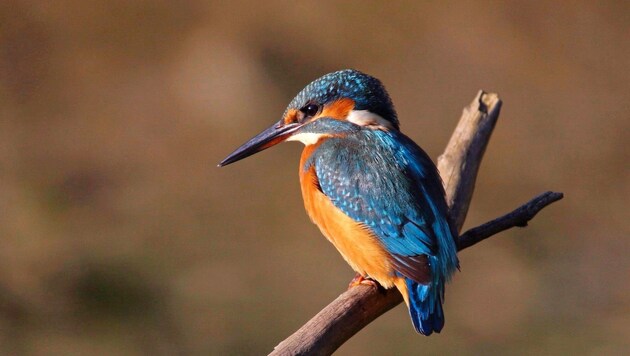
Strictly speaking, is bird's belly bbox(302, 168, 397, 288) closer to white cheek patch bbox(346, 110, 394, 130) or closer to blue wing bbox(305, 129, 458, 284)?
blue wing bbox(305, 129, 458, 284)

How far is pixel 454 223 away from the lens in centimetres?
281

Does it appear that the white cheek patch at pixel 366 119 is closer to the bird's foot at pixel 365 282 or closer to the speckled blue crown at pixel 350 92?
the speckled blue crown at pixel 350 92

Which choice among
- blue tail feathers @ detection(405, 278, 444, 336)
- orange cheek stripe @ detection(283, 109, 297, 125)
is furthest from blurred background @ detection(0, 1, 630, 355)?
blue tail feathers @ detection(405, 278, 444, 336)

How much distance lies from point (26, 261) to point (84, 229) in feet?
1.20

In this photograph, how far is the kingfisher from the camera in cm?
252

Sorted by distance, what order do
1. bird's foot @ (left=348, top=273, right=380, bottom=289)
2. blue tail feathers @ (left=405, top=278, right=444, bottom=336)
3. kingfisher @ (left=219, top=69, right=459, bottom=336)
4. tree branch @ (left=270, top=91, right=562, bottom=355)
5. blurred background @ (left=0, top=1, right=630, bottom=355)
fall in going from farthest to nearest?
blurred background @ (left=0, top=1, right=630, bottom=355) → bird's foot @ (left=348, top=273, right=380, bottom=289) → kingfisher @ (left=219, top=69, right=459, bottom=336) → blue tail feathers @ (left=405, top=278, right=444, bottom=336) → tree branch @ (left=270, top=91, right=562, bottom=355)

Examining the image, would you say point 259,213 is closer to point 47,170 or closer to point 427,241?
point 47,170

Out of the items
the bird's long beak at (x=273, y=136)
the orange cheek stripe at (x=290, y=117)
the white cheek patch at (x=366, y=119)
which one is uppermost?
the orange cheek stripe at (x=290, y=117)

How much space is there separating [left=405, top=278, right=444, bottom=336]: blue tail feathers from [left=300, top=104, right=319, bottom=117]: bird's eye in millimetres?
618

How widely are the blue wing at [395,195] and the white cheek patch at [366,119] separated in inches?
3.1

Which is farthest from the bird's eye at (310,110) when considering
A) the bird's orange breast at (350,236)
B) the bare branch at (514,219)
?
the bare branch at (514,219)

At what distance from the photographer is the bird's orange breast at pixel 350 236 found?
2.60 m

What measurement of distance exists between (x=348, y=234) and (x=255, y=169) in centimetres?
284

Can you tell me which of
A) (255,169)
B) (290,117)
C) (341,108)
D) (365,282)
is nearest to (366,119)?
(341,108)
